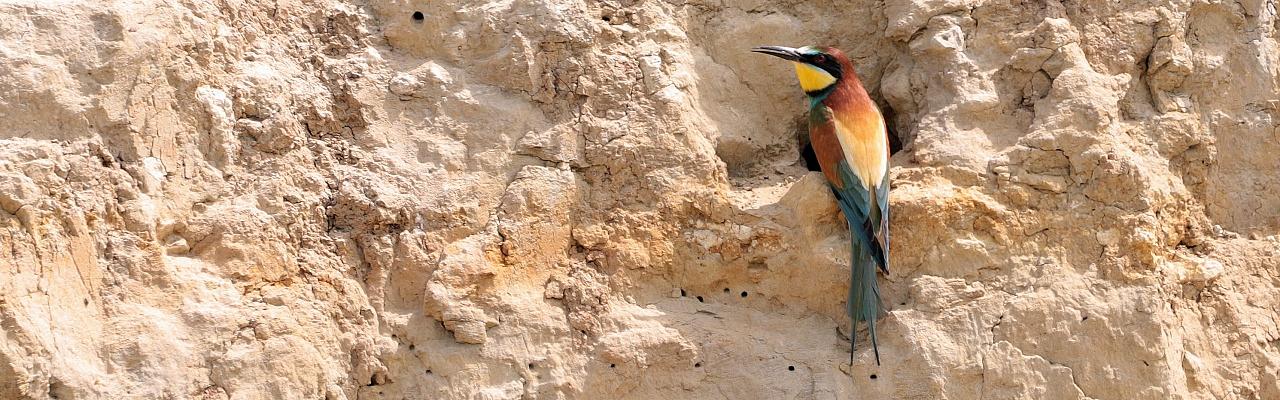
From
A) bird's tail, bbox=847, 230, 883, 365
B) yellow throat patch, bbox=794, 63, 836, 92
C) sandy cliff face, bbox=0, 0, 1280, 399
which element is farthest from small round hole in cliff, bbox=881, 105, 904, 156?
bird's tail, bbox=847, 230, 883, 365

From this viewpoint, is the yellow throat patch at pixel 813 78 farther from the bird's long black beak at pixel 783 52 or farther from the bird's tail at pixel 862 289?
the bird's tail at pixel 862 289

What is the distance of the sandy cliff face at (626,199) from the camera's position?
7.73ft

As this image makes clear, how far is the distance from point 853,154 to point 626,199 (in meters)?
0.52

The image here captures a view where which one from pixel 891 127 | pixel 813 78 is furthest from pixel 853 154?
pixel 891 127

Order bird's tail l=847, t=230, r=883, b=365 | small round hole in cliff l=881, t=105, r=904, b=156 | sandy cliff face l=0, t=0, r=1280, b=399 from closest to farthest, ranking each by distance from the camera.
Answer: sandy cliff face l=0, t=0, r=1280, b=399 → bird's tail l=847, t=230, r=883, b=365 → small round hole in cliff l=881, t=105, r=904, b=156

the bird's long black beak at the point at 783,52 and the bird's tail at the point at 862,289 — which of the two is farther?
the bird's long black beak at the point at 783,52

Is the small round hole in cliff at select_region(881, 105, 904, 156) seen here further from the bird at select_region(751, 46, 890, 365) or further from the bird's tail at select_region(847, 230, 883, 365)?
the bird's tail at select_region(847, 230, 883, 365)

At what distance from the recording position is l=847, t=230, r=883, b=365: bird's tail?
2629mm

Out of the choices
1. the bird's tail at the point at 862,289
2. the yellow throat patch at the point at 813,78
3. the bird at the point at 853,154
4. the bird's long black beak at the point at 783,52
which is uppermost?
the bird's long black beak at the point at 783,52

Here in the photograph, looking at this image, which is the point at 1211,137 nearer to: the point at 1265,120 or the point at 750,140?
→ the point at 1265,120

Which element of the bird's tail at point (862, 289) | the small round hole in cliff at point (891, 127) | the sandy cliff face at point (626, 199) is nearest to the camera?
the sandy cliff face at point (626, 199)

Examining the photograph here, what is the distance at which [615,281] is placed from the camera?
267 cm

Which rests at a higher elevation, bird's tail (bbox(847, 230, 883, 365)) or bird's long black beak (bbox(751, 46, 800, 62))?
bird's long black beak (bbox(751, 46, 800, 62))

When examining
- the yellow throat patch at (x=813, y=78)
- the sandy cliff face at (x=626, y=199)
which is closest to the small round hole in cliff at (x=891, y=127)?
the sandy cliff face at (x=626, y=199)
